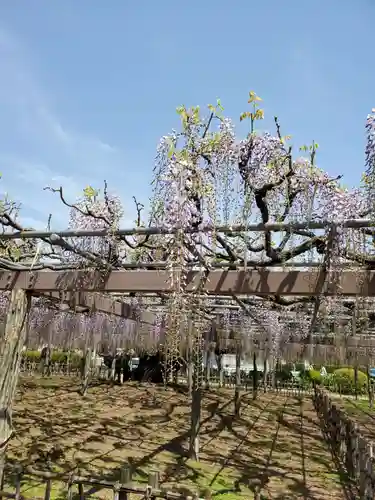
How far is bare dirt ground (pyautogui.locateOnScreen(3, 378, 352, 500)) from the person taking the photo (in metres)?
5.38

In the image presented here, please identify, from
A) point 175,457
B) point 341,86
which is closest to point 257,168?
point 341,86

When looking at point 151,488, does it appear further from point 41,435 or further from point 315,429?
point 315,429

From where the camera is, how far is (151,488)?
2832 mm

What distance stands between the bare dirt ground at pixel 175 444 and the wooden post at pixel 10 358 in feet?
4.21

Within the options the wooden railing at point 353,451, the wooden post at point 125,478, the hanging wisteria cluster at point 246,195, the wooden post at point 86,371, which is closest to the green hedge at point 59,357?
the wooden post at point 86,371

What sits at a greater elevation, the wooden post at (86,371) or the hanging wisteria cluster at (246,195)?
the hanging wisteria cluster at (246,195)

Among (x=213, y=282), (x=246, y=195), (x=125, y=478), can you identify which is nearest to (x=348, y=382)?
(x=213, y=282)

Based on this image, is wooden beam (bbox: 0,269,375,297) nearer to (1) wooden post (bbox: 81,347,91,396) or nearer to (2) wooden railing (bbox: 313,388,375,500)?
(2) wooden railing (bbox: 313,388,375,500)

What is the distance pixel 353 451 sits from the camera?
591 cm

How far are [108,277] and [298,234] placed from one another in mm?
1499

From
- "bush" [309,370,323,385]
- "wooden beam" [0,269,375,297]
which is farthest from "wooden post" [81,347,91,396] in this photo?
"bush" [309,370,323,385]

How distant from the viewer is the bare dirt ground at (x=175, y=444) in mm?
5379

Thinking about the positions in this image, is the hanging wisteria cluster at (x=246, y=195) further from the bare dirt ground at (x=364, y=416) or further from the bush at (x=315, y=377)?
the bush at (x=315, y=377)

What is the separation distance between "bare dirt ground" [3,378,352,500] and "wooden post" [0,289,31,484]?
1283 mm
